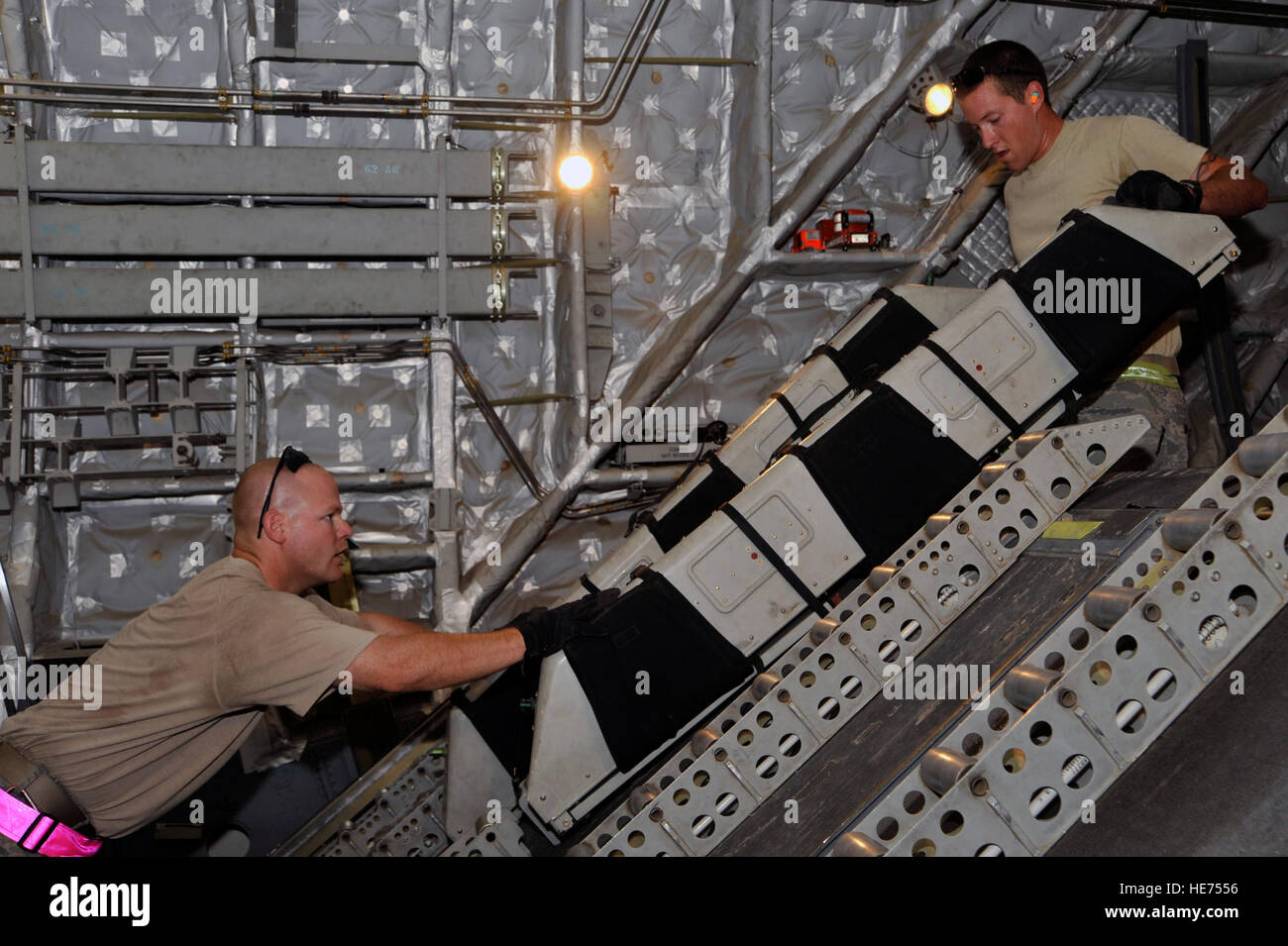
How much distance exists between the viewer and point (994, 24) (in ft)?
22.1

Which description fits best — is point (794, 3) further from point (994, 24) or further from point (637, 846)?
point (637, 846)

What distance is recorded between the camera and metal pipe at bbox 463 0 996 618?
6191 millimetres

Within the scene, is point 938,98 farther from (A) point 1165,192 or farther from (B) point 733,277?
(A) point 1165,192

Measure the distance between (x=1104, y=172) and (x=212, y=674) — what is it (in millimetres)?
3418

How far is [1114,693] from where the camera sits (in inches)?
85.4

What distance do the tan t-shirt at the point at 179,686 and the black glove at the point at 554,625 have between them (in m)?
0.58

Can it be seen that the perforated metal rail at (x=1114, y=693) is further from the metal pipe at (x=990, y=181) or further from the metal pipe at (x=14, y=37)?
the metal pipe at (x=14, y=37)

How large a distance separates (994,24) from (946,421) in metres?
4.33

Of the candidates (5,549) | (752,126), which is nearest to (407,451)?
(5,549)

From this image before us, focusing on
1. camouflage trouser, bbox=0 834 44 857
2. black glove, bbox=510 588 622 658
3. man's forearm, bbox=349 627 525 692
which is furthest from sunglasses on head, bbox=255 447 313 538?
camouflage trouser, bbox=0 834 44 857

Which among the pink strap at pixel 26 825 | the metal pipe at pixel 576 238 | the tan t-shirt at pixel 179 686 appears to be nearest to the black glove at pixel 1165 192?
the tan t-shirt at pixel 179 686

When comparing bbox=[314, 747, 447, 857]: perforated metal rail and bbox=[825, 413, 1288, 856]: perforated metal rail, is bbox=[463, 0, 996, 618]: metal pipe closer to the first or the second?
bbox=[314, 747, 447, 857]: perforated metal rail

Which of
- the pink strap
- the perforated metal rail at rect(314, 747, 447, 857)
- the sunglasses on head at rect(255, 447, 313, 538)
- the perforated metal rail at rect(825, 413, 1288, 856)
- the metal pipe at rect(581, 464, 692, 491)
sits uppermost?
the metal pipe at rect(581, 464, 692, 491)

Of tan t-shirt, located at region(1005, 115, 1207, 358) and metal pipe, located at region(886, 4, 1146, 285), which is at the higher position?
metal pipe, located at region(886, 4, 1146, 285)
